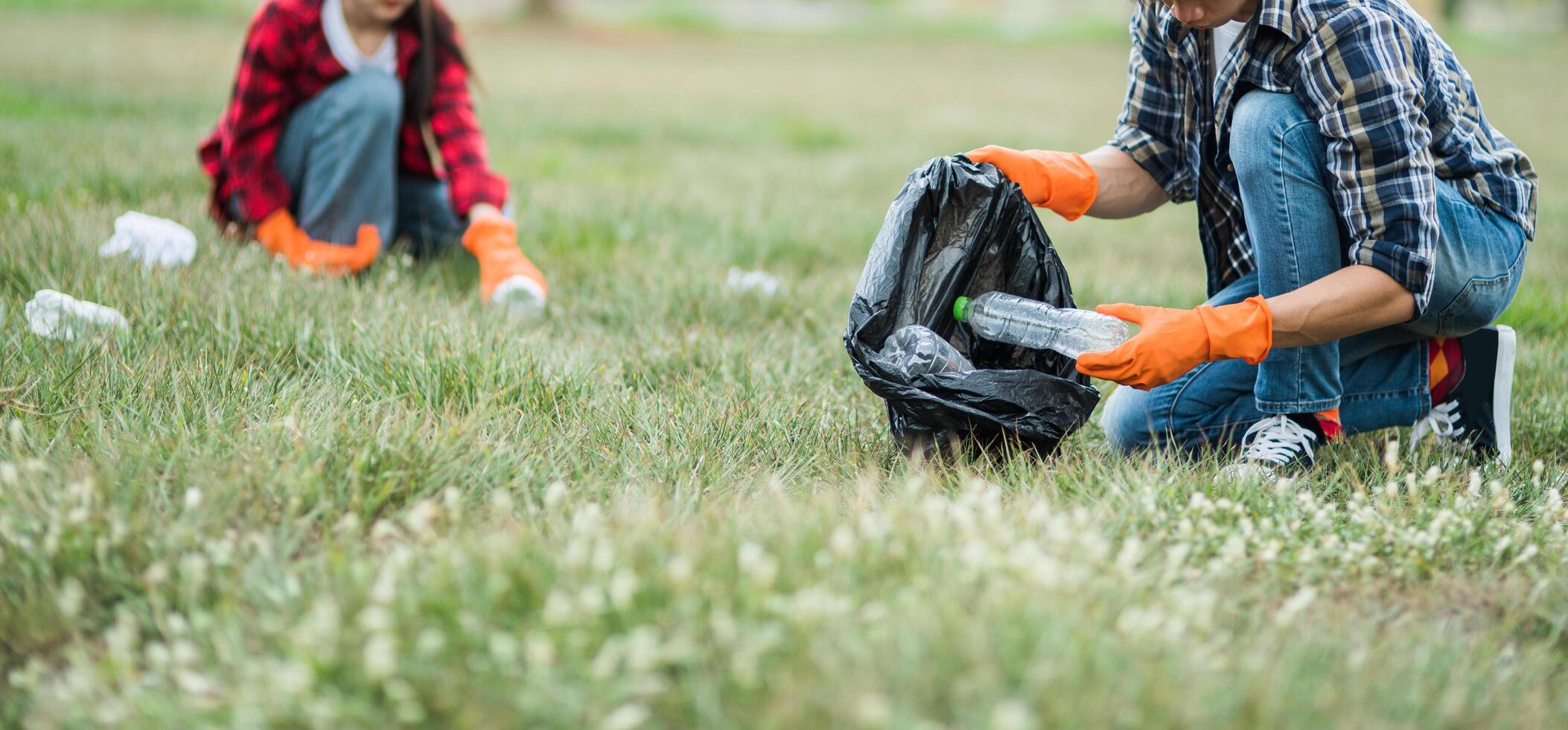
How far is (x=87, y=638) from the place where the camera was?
1.50m

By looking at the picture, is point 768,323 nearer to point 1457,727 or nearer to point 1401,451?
point 1401,451

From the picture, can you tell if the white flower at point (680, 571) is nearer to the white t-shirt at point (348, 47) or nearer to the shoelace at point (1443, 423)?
the shoelace at point (1443, 423)

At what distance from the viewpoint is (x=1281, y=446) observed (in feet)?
7.82

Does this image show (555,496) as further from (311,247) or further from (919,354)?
(311,247)

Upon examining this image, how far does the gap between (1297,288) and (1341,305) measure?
17cm

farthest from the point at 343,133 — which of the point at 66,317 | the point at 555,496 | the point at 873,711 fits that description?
the point at 873,711

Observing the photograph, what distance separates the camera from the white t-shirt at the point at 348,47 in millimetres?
3506

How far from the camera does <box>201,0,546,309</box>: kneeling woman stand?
345 cm

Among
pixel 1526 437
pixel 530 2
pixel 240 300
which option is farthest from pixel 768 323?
pixel 530 2

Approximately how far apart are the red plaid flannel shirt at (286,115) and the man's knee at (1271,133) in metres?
2.41

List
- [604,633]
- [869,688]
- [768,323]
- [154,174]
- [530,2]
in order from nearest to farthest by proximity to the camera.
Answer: [869,688] → [604,633] → [768,323] → [154,174] → [530,2]

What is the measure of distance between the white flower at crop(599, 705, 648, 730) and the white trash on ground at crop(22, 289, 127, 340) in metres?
1.95

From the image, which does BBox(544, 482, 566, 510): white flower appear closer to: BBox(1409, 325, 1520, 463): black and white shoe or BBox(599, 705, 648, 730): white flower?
BBox(599, 705, 648, 730): white flower

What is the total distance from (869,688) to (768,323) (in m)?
2.24
